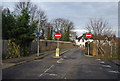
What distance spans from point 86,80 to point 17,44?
1481cm

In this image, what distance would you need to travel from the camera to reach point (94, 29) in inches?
1332

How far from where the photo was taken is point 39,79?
895cm

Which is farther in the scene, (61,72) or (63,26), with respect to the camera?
(63,26)

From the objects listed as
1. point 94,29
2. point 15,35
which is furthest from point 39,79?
point 94,29

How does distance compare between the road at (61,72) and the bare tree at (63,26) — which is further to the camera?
the bare tree at (63,26)

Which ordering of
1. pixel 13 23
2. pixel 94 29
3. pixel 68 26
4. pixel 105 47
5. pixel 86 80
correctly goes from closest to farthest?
pixel 86 80 → pixel 13 23 → pixel 105 47 → pixel 94 29 → pixel 68 26

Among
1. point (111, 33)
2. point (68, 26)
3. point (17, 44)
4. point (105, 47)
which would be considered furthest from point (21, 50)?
point (68, 26)

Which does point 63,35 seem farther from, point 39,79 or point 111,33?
point 39,79

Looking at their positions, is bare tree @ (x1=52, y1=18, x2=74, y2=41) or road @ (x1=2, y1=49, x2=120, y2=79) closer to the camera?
road @ (x1=2, y1=49, x2=120, y2=79)

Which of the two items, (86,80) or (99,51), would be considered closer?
(86,80)

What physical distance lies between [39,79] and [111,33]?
28.2 metres

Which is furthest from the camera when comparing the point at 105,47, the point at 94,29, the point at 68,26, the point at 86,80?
the point at 68,26

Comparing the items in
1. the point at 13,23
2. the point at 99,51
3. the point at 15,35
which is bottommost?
the point at 99,51

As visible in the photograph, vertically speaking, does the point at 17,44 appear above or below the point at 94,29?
below
